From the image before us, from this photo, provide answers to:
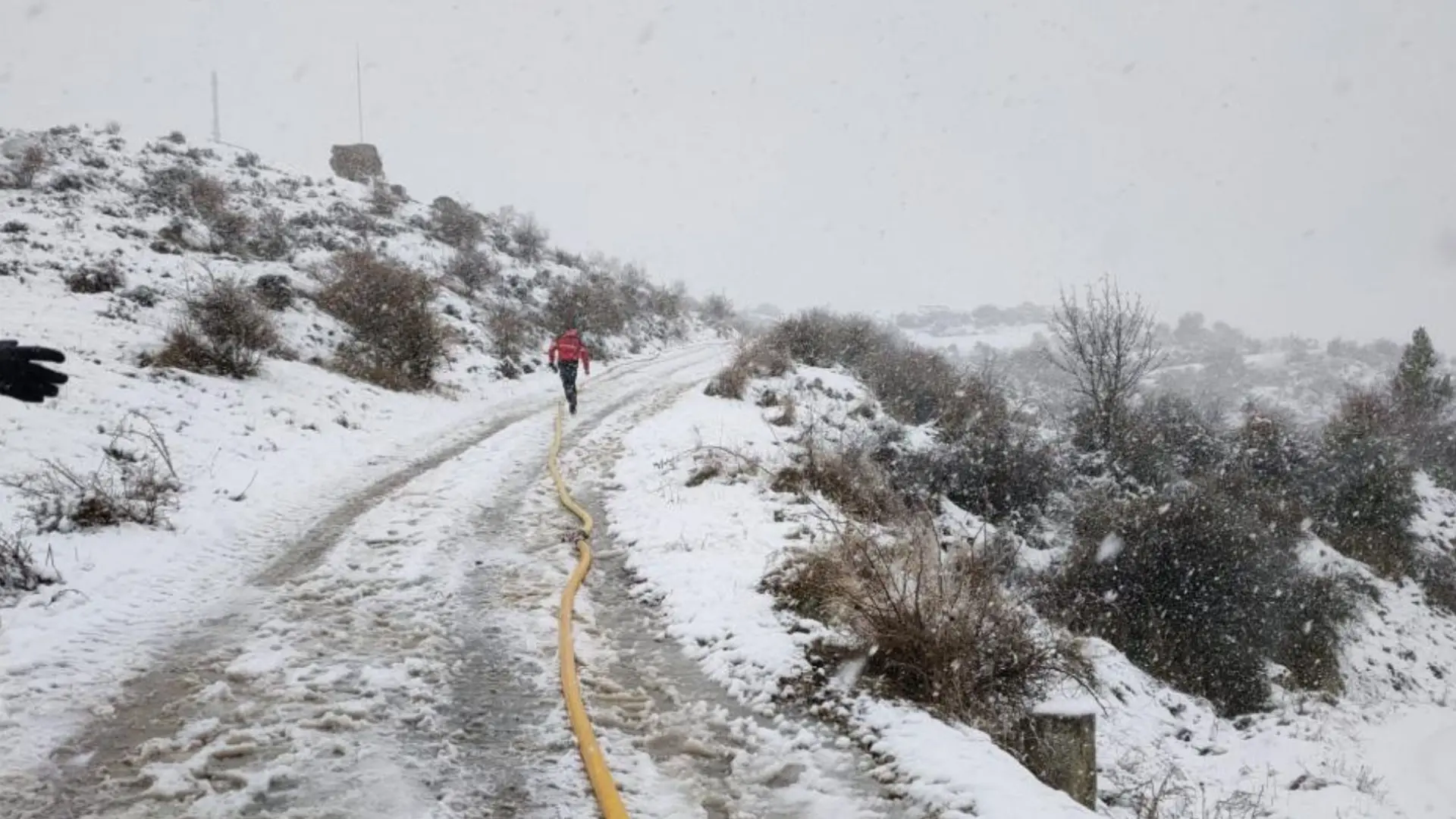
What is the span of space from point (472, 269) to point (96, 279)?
Answer: 1242 centimetres

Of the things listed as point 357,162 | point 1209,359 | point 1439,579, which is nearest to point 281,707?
point 1439,579

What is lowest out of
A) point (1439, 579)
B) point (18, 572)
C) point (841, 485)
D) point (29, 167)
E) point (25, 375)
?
point (1439, 579)

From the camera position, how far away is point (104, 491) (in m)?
6.80

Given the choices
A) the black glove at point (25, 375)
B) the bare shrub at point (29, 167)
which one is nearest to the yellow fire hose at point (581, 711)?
the black glove at point (25, 375)

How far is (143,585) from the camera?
5.82m

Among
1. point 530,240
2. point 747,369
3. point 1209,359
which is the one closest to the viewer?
point 747,369

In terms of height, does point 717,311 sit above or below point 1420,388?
above

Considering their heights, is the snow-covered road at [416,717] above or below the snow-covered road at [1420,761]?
above

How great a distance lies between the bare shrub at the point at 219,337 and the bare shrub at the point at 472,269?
39.9 ft

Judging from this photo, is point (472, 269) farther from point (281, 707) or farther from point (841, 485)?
point (281, 707)

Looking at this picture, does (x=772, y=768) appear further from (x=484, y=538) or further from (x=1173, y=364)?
(x=1173, y=364)

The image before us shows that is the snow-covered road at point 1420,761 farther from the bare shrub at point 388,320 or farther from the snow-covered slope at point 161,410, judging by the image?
the bare shrub at point 388,320

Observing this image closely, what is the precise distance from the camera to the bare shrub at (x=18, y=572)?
5309 millimetres

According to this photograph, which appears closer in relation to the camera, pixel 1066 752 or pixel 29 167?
pixel 1066 752
